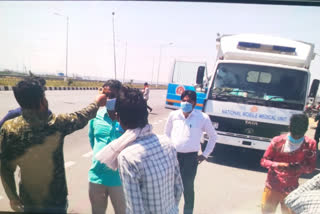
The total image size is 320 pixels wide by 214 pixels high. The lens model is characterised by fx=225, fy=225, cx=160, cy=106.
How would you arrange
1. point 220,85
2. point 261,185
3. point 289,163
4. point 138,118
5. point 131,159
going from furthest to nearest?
1. point 220,85
2. point 261,185
3. point 289,163
4. point 138,118
5. point 131,159

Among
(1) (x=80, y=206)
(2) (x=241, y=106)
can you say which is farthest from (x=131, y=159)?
(2) (x=241, y=106)

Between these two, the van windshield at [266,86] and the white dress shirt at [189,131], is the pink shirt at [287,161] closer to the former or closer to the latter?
the white dress shirt at [189,131]

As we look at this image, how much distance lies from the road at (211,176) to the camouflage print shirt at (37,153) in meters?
0.52

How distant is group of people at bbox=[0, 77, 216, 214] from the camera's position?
1.30 meters

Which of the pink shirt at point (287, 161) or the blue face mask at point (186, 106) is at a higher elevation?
the blue face mask at point (186, 106)

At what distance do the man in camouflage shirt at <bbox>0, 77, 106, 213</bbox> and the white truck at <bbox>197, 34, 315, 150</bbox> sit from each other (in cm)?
289

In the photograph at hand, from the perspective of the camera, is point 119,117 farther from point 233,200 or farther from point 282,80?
point 282,80

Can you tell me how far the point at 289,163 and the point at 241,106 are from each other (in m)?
1.94

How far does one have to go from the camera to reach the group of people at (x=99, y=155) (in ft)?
4.28

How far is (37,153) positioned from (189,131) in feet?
5.13

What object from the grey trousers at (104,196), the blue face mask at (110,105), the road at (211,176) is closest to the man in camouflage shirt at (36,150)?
the blue face mask at (110,105)

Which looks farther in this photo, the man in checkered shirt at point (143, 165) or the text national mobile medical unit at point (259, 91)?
the text national mobile medical unit at point (259, 91)

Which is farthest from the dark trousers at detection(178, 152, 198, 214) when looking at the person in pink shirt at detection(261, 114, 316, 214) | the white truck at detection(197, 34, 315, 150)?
the white truck at detection(197, 34, 315, 150)

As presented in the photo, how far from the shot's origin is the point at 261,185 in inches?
147
